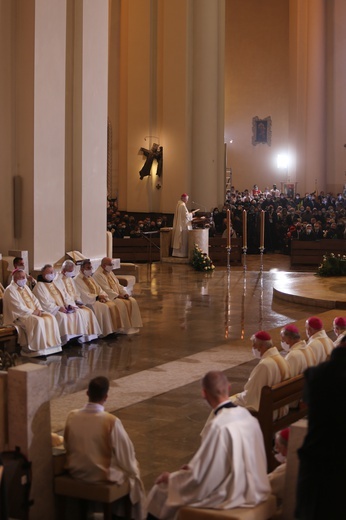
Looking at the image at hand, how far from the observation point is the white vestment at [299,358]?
768 centimetres

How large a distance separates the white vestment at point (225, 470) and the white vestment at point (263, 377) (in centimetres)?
227

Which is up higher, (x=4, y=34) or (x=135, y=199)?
(x=4, y=34)

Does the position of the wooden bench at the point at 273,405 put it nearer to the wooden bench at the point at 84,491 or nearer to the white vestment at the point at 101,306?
the wooden bench at the point at 84,491

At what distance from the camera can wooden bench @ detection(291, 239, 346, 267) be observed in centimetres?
2395

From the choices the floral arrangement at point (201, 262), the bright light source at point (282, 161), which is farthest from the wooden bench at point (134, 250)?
the bright light source at point (282, 161)

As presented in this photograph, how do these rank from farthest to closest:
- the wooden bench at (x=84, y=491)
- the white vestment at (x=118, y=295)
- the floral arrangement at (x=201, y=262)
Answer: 1. the floral arrangement at (x=201, y=262)
2. the white vestment at (x=118, y=295)
3. the wooden bench at (x=84, y=491)

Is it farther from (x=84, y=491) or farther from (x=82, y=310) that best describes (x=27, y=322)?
(x=84, y=491)

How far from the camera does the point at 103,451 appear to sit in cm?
574

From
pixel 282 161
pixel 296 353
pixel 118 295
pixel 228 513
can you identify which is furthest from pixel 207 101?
pixel 228 513

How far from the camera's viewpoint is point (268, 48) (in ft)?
136

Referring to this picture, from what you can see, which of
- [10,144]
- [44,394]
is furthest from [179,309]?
[44,394]

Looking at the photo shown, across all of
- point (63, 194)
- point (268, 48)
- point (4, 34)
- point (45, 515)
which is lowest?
point (45, 515)

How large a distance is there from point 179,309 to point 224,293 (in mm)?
2466

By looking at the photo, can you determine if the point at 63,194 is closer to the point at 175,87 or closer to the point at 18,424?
the point at 18,424
